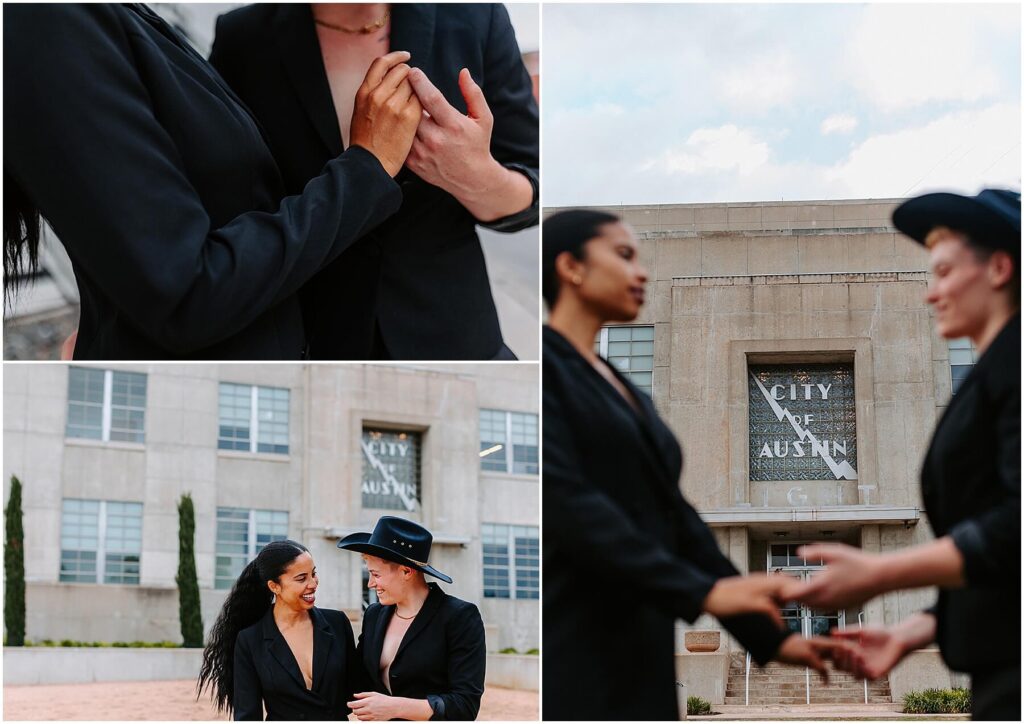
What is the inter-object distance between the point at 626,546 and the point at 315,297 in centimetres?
111

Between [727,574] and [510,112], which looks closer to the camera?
[727,574]

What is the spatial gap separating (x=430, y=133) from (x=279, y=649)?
1.78m

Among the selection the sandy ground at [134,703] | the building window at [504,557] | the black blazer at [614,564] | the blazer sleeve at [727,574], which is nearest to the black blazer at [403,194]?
the black blazer at [614,564]

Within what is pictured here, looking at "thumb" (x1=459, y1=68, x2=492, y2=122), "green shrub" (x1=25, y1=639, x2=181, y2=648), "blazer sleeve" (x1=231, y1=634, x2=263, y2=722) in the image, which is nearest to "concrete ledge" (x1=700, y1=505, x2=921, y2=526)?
"thumb" (x1=459, y1=68, x2=492, y2=122)

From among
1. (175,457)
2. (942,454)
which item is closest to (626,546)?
(942,454)

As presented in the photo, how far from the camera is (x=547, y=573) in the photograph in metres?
3.47

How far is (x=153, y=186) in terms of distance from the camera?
291 cm

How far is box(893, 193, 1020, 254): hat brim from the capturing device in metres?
3.41

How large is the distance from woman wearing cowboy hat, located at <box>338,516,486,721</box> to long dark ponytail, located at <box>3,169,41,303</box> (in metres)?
1.43

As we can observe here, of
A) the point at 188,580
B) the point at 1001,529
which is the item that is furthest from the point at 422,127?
the point at 188,580

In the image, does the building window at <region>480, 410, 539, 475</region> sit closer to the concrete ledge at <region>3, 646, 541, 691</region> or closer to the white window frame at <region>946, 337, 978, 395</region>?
the white window frame at <region>946, 337, 978, 395</region>

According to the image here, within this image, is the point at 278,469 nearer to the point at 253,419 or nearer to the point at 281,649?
the point at 253,419

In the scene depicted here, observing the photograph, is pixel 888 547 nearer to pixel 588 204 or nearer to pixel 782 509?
pixel 782 509

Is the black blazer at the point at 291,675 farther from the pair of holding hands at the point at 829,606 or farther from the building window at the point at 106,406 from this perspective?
the pair of holding hands at the point at 829,606
